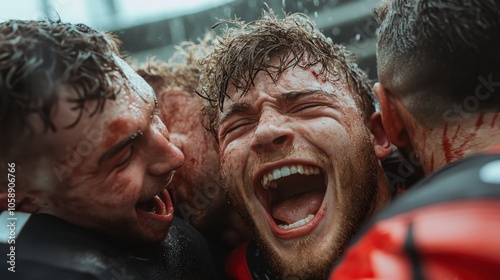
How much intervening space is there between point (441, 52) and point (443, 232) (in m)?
0.59

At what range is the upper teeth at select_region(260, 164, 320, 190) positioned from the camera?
5.91ft

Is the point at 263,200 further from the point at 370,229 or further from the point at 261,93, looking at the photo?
the point at 370,229

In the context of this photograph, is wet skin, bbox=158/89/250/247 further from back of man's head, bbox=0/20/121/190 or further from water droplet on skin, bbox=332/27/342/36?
water droplet on skin, bbox=332/27/342/36

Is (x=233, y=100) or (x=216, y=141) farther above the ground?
(x=233, y=100)

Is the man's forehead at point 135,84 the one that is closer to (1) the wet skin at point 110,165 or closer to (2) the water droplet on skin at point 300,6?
(1) the wet skin at point 110,165

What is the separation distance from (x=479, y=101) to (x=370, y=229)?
21.1 inches

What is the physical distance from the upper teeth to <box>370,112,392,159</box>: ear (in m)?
0.30

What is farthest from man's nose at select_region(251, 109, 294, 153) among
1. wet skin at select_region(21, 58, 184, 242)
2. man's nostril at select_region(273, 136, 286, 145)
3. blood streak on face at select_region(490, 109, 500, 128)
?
blood streak on face at select_region(490, 109, 500, 128)

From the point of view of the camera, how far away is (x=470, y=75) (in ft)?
4.30

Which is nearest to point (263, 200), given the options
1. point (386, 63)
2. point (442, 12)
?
point (386, 63)

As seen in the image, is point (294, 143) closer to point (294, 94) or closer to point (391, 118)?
point (294, 94)

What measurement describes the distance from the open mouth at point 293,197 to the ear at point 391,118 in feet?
0.94

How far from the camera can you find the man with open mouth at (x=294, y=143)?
177 centimetres

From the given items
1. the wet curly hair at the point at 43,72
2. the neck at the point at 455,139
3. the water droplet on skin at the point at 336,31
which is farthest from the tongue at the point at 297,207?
the water droplet on skin at the point at 336,31
